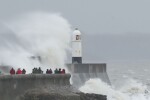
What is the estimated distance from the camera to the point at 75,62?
2367cm

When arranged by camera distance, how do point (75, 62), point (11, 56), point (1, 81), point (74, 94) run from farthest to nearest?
point (75, 62), point (11, 56), point (74, 94), point (1, 81)

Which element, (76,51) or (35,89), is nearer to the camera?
(35,89)

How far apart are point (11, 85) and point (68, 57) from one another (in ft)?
34.5

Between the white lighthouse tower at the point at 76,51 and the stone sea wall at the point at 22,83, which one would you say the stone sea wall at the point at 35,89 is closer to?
the stone sea wall at the point at 22,83

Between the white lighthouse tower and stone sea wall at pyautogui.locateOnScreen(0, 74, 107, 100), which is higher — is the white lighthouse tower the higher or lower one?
the higher one

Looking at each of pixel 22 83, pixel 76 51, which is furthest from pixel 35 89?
pixel 76 51

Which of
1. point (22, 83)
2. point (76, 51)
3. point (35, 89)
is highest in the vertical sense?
point (76, 51)

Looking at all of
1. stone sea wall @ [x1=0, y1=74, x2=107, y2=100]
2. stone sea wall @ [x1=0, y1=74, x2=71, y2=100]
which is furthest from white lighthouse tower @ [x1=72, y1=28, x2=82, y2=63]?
stone sea wall @ [x1=0, y1=74, x2=107, y2=100]

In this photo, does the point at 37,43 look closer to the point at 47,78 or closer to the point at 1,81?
the point at 47,78

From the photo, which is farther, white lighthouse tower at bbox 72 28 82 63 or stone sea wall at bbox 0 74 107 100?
white lighthouse tower at bbox 72 28 82 63

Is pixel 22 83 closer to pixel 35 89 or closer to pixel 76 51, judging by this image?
pixel 35 89

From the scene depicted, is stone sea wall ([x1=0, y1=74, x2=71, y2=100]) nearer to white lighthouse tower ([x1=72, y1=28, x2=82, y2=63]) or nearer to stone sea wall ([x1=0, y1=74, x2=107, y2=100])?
stone sea wall ([x1=0, y1=74, x2=107, y2=100])

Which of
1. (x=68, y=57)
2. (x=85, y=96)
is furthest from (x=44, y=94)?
(x=68, y=57)

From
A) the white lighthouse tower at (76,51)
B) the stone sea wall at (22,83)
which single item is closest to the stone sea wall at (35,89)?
the stone sea wall at (22,83)
